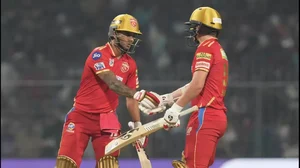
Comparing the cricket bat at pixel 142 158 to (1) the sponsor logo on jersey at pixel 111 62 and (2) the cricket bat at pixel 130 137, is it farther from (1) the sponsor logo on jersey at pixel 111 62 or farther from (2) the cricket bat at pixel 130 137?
(1) the sponsor logo on jersey at pixel 111 62

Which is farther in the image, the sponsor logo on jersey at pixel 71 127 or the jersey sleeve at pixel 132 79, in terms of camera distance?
the jersey sleeve at pixel 132 79

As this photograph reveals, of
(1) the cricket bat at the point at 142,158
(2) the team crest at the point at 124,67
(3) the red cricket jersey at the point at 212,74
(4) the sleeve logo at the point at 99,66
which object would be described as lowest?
(1) the cricket bat at the point at 142,158

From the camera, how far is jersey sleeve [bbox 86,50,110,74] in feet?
22.7

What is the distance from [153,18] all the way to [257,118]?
2337 mm

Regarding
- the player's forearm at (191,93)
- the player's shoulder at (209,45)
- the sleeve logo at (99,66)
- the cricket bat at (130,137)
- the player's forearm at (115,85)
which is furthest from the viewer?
the sleeve logo at (99,66)

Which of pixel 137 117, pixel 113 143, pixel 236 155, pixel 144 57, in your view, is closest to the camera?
pixel 113 143

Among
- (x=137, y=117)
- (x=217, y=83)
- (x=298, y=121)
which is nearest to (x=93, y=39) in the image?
(x=298, y=121)

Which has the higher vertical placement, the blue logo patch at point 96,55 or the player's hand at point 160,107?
the blue logo patch at point 96,55

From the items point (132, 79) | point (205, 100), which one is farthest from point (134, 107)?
point (205, 100)

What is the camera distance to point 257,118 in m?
11.0

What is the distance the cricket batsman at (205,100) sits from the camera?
20.1ft

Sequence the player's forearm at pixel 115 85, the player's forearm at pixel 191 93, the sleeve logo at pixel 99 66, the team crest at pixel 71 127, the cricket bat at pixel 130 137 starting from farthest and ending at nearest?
the team crest at pixel 71 127, the sleeve logo at pixel 99 66, the player's forearm at pixel 115 85, the cricket bat at pixel 130 137, the player's forearm at pixel 191 93

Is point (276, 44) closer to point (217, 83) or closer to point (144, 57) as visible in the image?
point (144, 57)

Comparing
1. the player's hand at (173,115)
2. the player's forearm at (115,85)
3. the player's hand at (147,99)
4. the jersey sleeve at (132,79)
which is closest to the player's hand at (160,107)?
the player's hand at (147,99)
